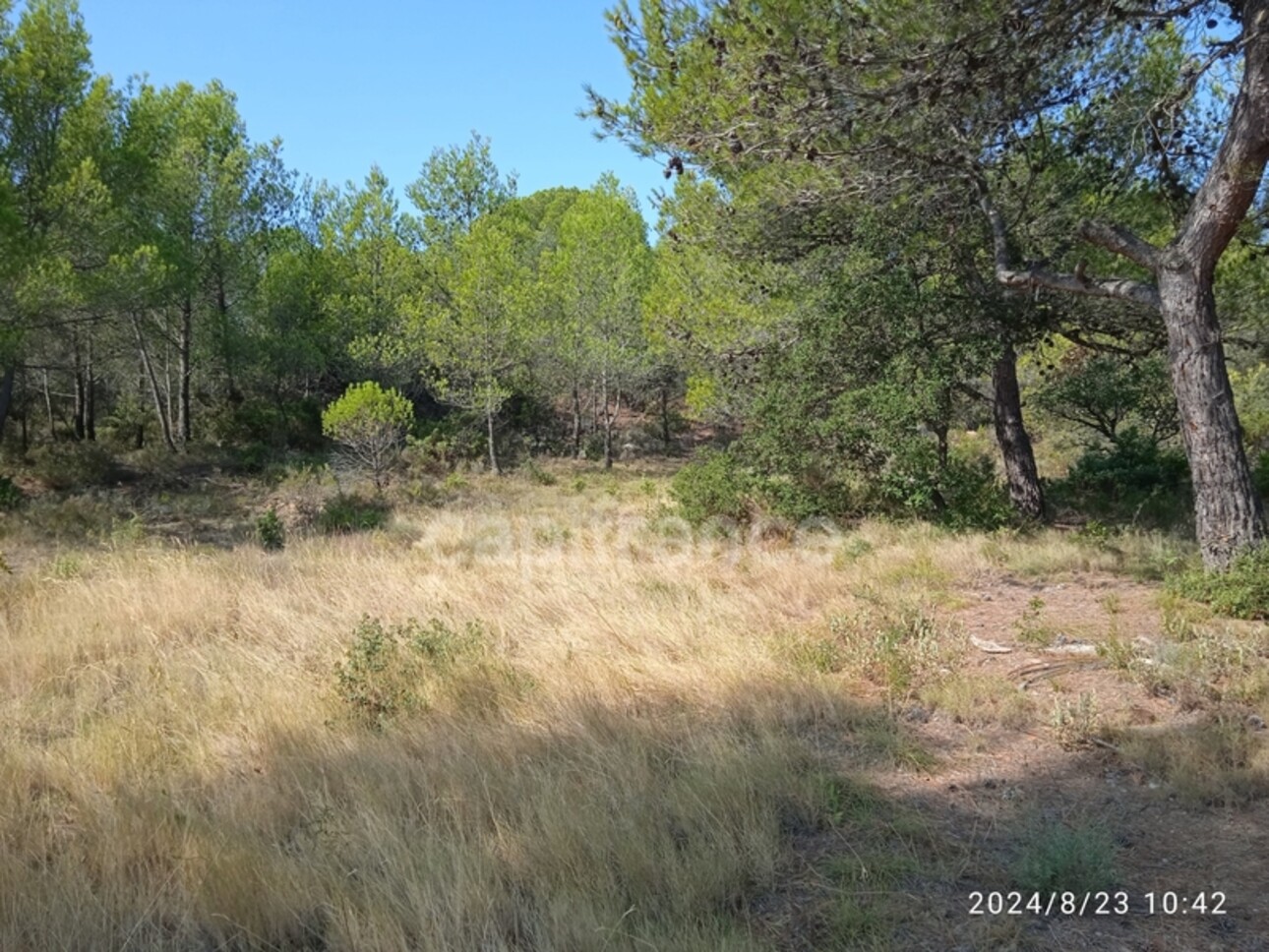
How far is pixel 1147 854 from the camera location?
284cm

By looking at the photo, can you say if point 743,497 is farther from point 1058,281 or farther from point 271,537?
point 271,537

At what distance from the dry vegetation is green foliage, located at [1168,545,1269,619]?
30cm

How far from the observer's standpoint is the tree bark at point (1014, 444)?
10.0 m

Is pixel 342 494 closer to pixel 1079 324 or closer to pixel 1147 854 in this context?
pixel 1079 324

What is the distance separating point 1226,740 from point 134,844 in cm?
476

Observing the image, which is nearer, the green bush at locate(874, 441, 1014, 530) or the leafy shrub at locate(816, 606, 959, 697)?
the leafy shrub at locate(816, 606, 959, 697)

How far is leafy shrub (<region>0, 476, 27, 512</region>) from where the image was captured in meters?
14.6

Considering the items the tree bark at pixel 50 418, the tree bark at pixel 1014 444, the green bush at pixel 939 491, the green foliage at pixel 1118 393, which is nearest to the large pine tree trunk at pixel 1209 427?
the green bush at pixel 939 491

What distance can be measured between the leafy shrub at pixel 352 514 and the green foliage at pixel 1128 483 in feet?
37.7

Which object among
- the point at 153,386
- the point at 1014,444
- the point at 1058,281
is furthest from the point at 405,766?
the point at 153,386

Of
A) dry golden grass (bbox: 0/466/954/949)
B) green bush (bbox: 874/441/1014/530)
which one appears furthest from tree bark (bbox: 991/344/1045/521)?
dry golden grass (bbox: 0/466/954/949)

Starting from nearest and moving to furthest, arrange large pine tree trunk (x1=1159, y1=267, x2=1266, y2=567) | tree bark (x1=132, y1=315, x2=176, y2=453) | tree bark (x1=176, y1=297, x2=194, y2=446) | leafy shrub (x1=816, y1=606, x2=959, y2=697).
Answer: leafy shrub (x1=816, y1=606, x2=959, y2=697), large pine tree trunk (x1=1159, y1=267, x2=1266, y2=567), tree bark (x1=132, y1=315, x2=176, y2=453), tree bark (x1=176, y1=297, x2=194, y2=446)

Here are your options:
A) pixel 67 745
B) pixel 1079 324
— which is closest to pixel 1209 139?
pixel 1079 324

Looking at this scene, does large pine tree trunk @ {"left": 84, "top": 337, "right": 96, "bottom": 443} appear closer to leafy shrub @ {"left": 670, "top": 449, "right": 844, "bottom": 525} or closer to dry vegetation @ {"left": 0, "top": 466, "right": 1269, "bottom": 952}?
dry vegetation @ {"left": 0, "top": 466, "right": 1269, "bottom": 952}
